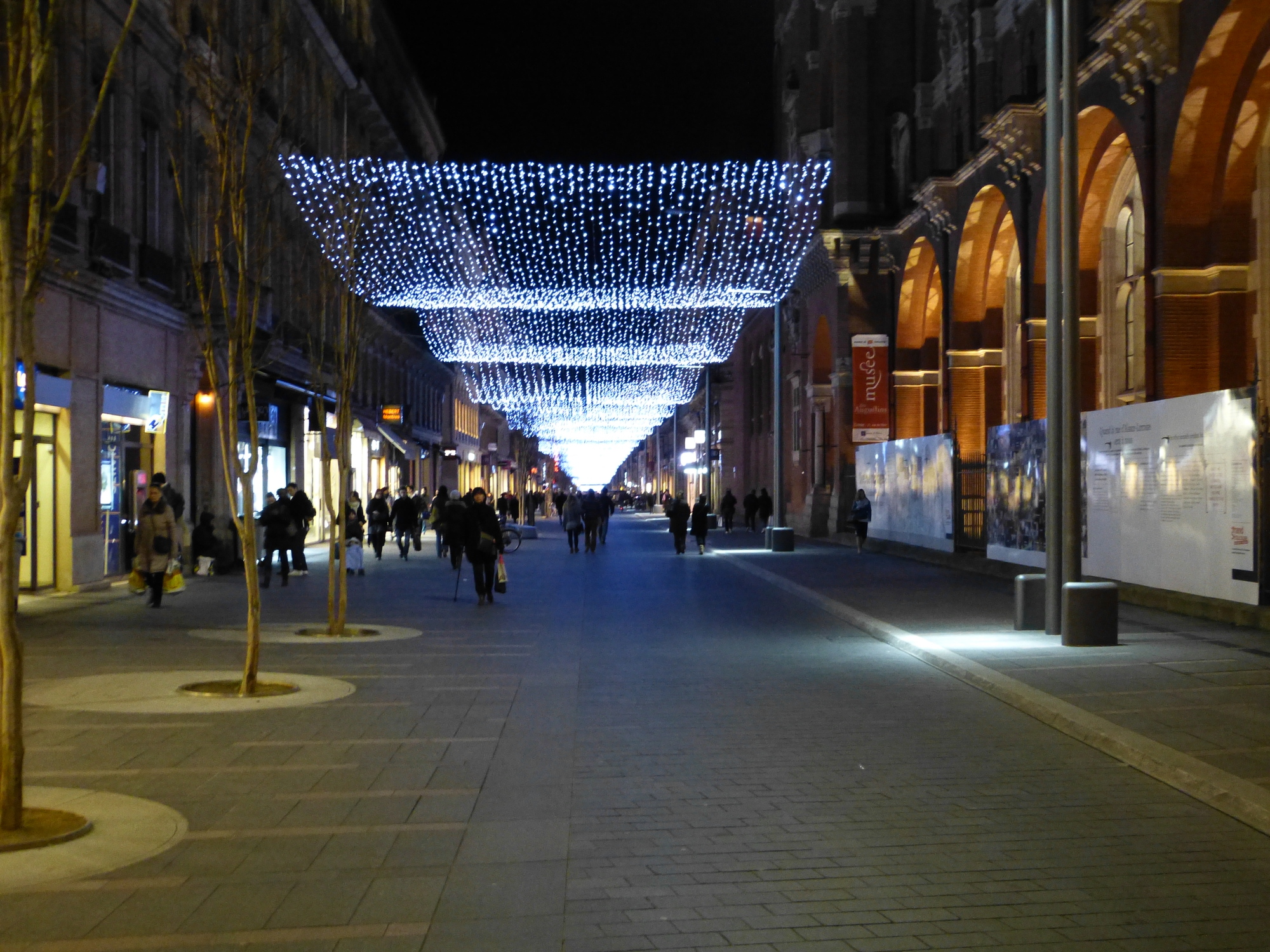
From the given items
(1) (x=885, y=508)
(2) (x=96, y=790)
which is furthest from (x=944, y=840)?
(1) (x=885, y=508)

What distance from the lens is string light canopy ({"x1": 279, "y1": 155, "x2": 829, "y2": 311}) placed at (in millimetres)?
25531

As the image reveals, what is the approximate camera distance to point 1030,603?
50.7 feet

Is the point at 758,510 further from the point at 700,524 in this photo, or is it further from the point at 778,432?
the point at 700,524

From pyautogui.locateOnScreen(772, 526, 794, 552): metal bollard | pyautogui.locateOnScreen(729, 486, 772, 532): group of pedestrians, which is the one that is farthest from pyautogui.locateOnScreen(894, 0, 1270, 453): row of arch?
pyautogui.locateOnScreen(729, 486, 772, 532): group of pedestrians

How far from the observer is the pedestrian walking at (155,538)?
63.4 ft

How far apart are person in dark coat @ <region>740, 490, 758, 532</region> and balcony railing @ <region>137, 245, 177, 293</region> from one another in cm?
3281

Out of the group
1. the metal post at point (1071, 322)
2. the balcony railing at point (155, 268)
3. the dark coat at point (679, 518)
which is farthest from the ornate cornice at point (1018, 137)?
the balcony railing at point (155, 268)

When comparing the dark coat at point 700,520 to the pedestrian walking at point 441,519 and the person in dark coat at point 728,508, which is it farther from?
the person in dark coat at point 728,508

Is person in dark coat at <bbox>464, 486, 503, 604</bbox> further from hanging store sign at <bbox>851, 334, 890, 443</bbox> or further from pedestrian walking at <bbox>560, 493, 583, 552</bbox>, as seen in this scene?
hanging store sign at <bbox>851, 334, 890, 443</bbox>

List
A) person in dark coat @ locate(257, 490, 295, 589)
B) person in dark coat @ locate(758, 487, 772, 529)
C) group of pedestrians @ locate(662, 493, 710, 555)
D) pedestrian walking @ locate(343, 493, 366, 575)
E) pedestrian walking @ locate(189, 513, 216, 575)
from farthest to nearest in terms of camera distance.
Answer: person in dark coat @ locate(758, 487, 772, 529)
group of pedestrians @ locate(662, 493, 710, 555)
pedestrian walking @ locate(343, 493, 366, 575)
pedestrian walking @ locate(189, 513, 216, 575)
person in dark coat @ locate(257, 490, 295, 589)

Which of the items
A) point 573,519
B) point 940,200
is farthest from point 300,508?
point 940,200

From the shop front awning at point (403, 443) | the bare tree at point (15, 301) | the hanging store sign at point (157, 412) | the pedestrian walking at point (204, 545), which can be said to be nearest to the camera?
the bare tree at point (15, 301)

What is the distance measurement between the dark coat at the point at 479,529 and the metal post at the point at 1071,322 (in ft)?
28.9

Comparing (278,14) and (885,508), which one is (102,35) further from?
(885,508)
